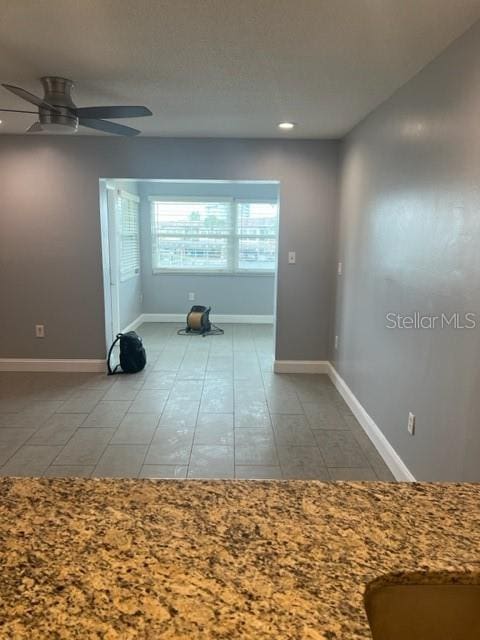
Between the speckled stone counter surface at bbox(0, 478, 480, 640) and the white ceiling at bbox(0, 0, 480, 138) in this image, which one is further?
the white ceiling at bbox(0, 0, 480, 138)

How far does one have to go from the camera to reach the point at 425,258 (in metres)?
2.48

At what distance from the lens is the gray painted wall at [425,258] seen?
6.64 feet

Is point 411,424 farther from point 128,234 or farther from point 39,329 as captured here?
point 128,234

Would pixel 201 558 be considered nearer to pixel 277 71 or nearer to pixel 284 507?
pixel 284 507

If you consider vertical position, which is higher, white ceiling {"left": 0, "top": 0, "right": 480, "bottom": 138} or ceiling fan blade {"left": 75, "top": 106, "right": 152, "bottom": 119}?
white ceiling {"left": 0, "top": 0, "right": 480, "bottom": 138}

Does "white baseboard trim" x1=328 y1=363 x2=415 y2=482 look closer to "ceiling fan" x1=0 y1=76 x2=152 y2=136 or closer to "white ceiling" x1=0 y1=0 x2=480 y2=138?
"white ceiling" x1=0 y1=0 x2=480 y2=138

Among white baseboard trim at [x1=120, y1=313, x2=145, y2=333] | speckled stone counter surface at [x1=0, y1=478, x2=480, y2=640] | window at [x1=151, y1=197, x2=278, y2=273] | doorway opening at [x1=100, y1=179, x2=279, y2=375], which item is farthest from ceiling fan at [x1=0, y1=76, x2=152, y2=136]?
window at [x1=151, y1=197, x2=278, y2=273]

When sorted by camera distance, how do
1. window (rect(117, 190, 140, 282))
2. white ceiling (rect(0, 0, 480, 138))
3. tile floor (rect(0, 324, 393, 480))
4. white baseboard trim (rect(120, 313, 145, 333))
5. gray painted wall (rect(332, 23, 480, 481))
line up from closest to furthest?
white ceiling (rect(0, 0, 480, 138)), gray painted wall (rect(332, 23, 480, 481)), tile floor (rect(0, 324, 393, 480)), window (rect(117, 190, 140, 282)), white baseboard trim (rect(120, 313, 145, 333))

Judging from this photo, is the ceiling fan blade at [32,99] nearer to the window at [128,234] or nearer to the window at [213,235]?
the window at [128,234]

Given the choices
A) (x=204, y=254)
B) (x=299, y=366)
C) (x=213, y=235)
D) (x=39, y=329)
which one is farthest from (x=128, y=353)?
(x=213, y=235)

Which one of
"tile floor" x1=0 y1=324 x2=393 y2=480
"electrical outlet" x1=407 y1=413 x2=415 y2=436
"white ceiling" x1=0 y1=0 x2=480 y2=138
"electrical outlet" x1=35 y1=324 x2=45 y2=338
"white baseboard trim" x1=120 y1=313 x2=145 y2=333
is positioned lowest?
"tile floor" x1=0 y1=324 x2=393 y2=480

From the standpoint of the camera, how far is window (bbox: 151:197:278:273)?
7281mm

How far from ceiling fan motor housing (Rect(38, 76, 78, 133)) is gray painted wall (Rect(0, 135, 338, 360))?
5.47 ft

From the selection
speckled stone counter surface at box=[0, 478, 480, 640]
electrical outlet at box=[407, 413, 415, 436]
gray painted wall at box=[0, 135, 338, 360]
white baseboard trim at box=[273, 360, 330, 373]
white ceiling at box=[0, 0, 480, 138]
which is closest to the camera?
speckled stone counter surface at box=[0, 478, 480, 640]
